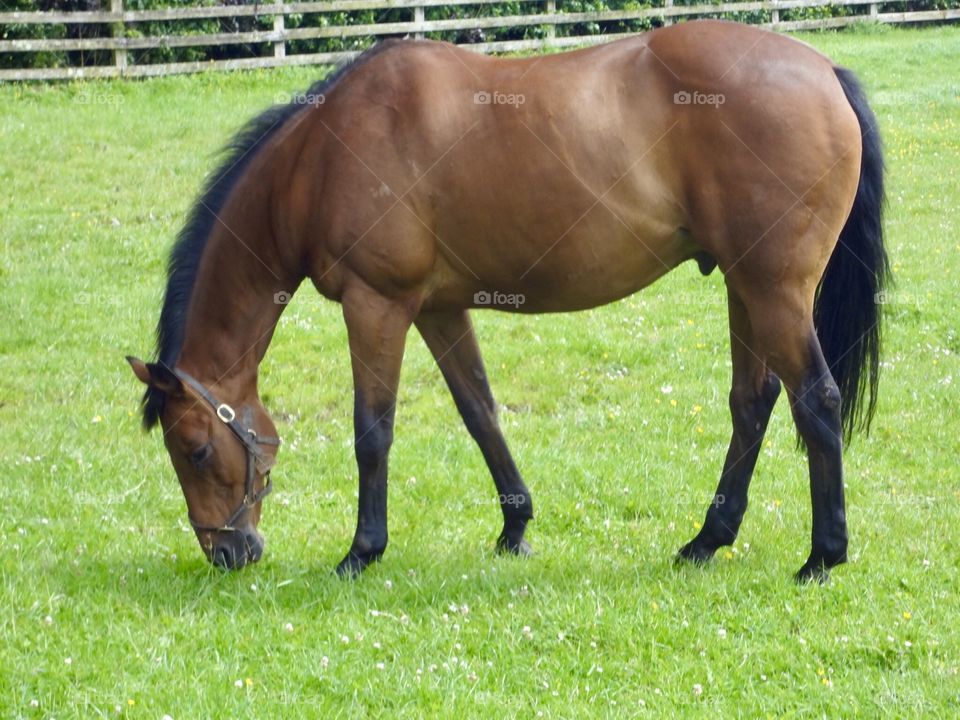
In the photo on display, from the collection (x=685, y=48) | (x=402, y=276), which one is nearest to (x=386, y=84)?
(x=402, y=276)

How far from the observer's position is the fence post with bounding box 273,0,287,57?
18219 millimetres

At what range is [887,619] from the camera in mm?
4988

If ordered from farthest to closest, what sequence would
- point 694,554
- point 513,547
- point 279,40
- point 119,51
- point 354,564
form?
point 279,40
point 119,51
point 513,547
point 694,554
point 354,564

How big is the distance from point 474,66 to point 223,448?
7.10 ft

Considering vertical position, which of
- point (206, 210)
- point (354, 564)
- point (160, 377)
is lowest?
point (354, 564)

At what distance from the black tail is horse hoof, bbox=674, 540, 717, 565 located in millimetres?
915

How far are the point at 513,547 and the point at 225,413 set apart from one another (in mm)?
1595

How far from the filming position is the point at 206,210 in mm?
5812
